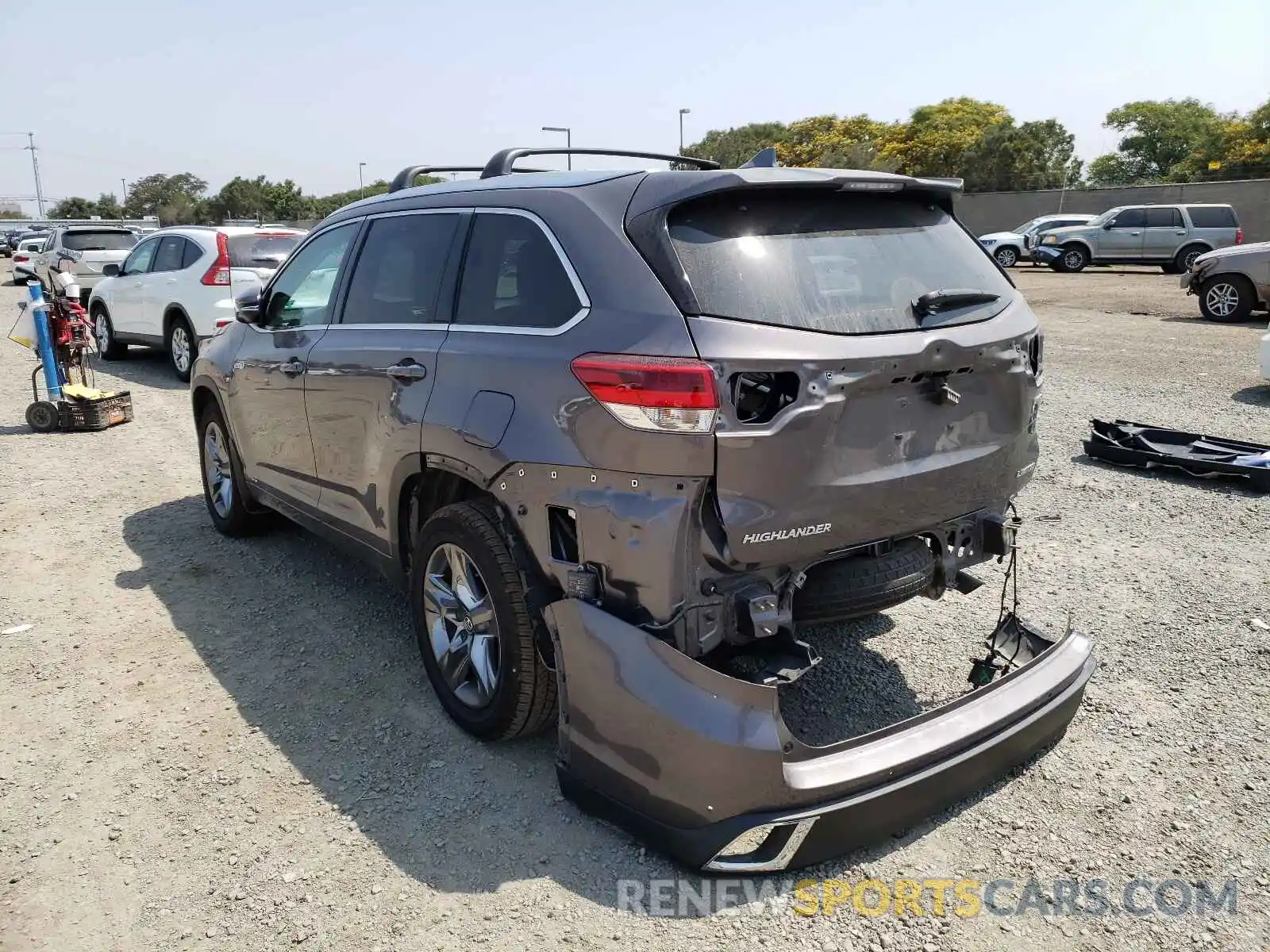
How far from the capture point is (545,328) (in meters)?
2.96

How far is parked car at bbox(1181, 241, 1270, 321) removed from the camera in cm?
1410

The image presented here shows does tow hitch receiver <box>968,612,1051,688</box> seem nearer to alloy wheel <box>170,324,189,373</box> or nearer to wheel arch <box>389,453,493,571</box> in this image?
wheel arch <box>389,453,493,571</box>

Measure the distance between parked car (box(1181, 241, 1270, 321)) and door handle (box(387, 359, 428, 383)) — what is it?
14.7 metres

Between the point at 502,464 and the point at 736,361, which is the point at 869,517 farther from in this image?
the point at 502,464

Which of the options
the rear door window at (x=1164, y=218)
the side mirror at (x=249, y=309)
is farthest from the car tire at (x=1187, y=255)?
the side mirror at (x=249, y=309)

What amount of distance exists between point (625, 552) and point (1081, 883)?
1.60 m

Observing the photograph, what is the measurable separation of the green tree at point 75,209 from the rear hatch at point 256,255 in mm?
94757

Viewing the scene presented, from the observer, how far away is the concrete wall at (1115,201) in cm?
3347

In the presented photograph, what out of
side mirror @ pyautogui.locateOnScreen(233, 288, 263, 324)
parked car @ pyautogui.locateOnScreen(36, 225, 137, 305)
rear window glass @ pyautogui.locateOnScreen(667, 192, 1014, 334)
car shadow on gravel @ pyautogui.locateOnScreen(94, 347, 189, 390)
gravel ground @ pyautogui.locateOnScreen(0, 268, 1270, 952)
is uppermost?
parked car @ pyautogui.locateOnScreen(36, 225, 137, 305)

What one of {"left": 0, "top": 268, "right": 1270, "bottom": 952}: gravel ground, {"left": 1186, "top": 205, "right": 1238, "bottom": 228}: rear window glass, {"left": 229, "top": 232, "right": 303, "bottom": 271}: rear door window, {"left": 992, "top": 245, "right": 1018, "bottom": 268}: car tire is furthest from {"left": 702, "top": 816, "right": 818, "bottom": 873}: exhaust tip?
{"left": 992, "top": 245, "right": 1018, "bottom": 268}: car tire

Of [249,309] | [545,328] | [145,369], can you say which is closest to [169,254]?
[145,369]

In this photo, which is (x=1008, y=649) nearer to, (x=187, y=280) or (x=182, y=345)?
(x=187, y=280)

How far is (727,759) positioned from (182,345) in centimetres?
1041

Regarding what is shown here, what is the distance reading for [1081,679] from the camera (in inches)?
124
